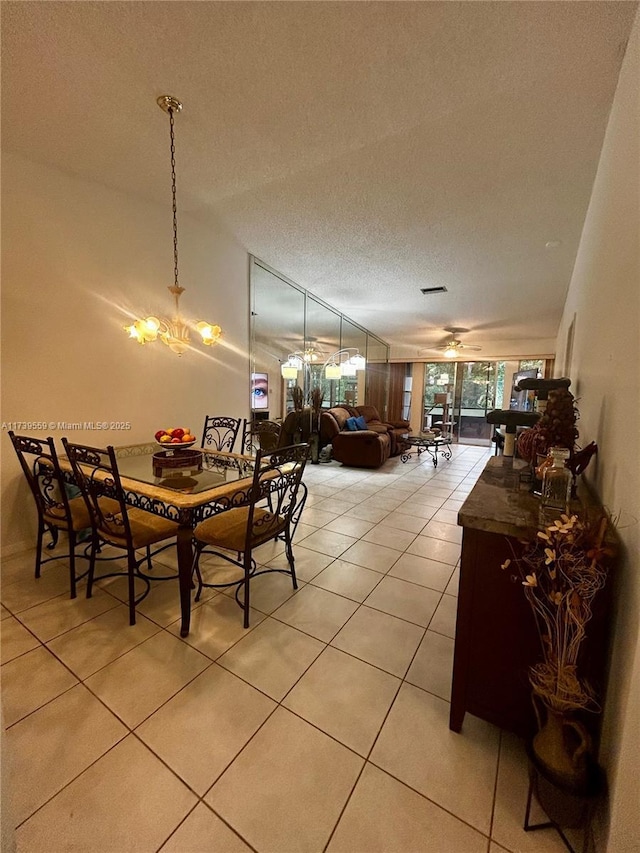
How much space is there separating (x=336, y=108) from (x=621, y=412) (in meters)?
2.15

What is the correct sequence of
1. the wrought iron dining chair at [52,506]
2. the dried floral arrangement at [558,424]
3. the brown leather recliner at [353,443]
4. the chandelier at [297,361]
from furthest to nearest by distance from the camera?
1. the brown leather recliner at [353,443]
2. the chandelier at [297,361]
3. the wrought iron dining chair at [52,506]
4. the dried floral arrangement at [558,424]

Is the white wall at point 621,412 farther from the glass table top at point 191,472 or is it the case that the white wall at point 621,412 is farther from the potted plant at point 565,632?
the glass table top at point 191,472

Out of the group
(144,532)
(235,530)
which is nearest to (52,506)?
(144,532)

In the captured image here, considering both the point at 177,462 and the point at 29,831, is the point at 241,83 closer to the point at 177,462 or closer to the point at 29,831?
the point at 177,462

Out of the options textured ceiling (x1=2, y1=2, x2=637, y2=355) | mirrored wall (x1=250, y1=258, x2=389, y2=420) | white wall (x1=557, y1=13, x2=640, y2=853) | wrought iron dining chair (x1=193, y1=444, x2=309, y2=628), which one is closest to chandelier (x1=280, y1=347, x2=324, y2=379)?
mirrored wall (x1=250, y1=258, x2=389, y2=420)

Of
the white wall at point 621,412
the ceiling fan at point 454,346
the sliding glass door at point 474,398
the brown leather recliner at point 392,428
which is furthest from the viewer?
the sliding glass door at point 474,398

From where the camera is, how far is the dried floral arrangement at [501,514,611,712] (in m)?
0.92

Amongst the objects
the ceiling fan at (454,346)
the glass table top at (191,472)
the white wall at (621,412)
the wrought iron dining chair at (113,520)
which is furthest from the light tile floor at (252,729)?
the ceiling fan at (454,346)

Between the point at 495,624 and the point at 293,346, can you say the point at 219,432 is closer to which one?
the point at 293,346

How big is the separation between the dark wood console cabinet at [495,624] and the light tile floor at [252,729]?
203 mm

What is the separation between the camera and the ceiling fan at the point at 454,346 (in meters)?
7.53

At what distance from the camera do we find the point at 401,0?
1.35 m

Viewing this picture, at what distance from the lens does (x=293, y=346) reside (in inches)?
209

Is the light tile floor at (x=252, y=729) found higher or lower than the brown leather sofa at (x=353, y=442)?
lower
